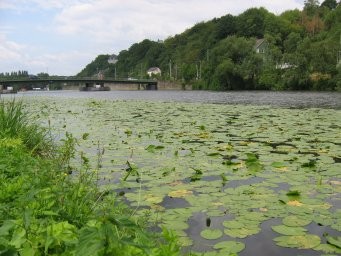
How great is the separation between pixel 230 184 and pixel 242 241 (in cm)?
A: 187

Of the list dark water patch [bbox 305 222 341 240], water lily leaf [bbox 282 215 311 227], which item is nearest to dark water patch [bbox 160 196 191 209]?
water lily leaf [bbox 282 215 311 227]

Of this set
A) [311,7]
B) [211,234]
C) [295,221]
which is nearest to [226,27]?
[311,7]

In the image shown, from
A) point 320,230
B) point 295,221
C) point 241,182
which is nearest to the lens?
point 320,230

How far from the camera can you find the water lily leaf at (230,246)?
140 inches

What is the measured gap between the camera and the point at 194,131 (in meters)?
11.1

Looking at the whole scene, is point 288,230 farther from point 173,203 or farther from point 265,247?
point 173,203

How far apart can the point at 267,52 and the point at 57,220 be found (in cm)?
6621

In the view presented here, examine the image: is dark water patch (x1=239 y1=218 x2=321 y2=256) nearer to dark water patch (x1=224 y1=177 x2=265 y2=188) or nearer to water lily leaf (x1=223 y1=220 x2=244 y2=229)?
water lily leaf (x1=223 y1=220 x2=244 y2=229)

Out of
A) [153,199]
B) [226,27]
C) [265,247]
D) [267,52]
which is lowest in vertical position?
[265,247]

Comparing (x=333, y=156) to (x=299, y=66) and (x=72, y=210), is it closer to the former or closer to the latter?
(x=72, y=210)

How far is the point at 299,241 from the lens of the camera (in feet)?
12.2

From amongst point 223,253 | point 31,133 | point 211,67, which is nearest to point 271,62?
point 211,67

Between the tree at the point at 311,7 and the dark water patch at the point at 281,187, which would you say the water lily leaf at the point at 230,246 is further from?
the tree at the point at 311,7

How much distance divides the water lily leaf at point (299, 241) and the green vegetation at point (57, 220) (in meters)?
1.16
